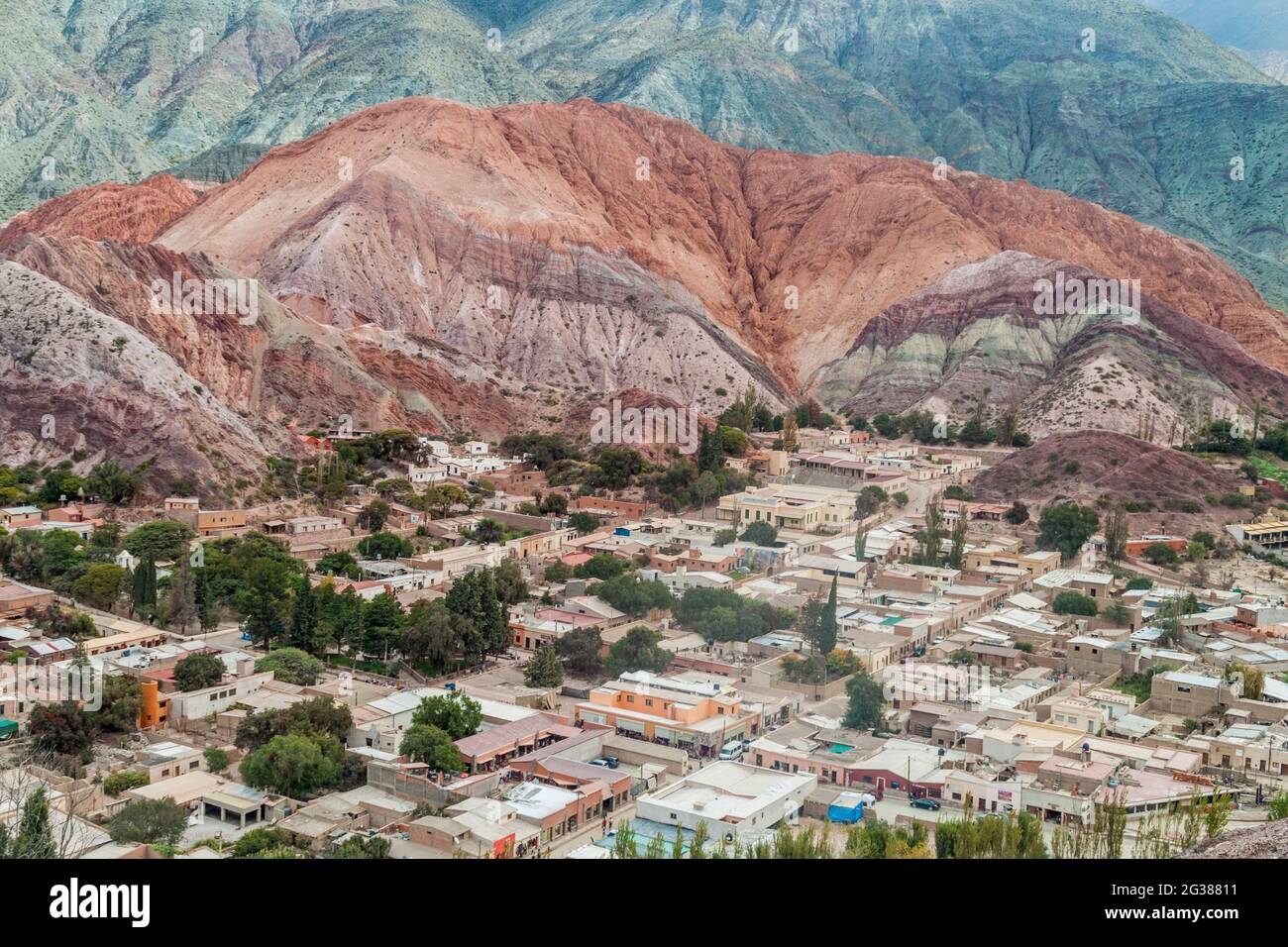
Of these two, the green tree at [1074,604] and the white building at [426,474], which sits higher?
the white building at [426,474]

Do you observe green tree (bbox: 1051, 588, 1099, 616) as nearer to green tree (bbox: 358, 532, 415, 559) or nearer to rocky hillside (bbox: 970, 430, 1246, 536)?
rocky hillside (bbox: 970, 430, 1246, 536)

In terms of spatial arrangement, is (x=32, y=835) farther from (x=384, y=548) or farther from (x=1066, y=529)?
(x=1066, y=529)

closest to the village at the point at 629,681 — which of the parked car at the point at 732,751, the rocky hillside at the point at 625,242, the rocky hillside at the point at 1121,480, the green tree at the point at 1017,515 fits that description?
the parked car at the point at 732,751

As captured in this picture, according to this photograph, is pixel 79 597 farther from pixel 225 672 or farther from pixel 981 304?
pixel 981 304

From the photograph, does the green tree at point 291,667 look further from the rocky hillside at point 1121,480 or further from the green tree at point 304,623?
the rocky hillside at point 1121,480

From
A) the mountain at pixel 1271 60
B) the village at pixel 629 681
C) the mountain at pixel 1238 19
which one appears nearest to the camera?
the village at pixel 629 681

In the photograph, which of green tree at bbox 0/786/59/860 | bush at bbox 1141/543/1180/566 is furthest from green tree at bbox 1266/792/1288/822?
bush at bbox 1141/543/1180/566
